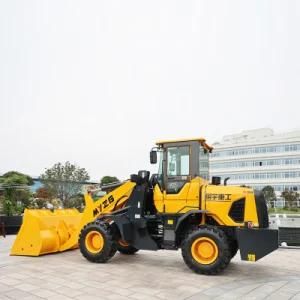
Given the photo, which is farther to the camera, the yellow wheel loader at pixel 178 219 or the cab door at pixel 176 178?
the cab door at pixel 176 178

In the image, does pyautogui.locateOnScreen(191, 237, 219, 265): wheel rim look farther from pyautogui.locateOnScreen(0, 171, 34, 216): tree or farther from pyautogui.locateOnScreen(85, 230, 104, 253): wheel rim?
pyautogui.locateOnScreen(0, 171, 34, 216): tree

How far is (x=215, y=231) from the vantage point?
764cm

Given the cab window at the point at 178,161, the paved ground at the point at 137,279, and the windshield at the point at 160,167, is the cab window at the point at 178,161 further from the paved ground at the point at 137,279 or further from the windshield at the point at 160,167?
the paved ground at the point at 137,279

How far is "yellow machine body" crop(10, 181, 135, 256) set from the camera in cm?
936

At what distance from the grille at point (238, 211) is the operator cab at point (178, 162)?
1.03m

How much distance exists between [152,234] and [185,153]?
1.98 m

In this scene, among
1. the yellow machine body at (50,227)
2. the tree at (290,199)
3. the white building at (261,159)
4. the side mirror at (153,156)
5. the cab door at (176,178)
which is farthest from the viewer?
the white building at (261,159)

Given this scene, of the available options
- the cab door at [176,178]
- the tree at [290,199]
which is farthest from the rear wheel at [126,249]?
the tree at [290,199]

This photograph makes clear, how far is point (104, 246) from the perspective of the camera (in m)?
8.70

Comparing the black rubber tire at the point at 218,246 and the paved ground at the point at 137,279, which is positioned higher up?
the black rubber tire at the point at 218,246

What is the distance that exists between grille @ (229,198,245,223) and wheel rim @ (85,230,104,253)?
2996 mm

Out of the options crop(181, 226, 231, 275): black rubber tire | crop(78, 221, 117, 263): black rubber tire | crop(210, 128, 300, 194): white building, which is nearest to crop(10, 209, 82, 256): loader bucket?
crop(78, 221, 117, 263): black rubber tire

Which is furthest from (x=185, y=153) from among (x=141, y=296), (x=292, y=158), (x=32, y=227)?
(x=292, y=158)

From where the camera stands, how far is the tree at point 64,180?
1195 inches
